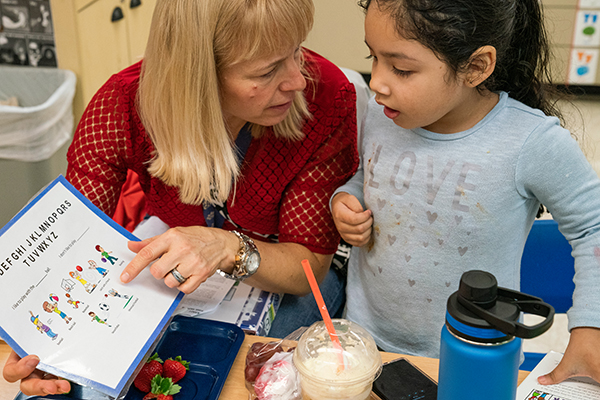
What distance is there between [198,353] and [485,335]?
1.80 ft

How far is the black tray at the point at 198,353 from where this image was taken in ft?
2.72

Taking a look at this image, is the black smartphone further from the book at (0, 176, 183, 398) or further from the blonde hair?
the blonde hair

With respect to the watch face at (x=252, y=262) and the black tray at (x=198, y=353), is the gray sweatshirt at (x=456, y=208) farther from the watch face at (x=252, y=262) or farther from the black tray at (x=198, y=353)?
the black tray at (x=198, y=353)

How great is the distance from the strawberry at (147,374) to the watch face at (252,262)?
0.29m

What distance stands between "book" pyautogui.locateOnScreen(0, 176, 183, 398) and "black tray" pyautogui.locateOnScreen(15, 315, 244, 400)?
0.27 ft

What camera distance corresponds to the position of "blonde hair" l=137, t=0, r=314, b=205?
3.36ft

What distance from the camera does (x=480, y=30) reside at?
2.95ft

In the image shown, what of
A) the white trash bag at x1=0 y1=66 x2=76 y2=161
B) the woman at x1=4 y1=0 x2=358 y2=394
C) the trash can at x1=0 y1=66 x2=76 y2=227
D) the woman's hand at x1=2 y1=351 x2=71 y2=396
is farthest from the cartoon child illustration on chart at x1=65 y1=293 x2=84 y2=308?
the white trash bag at x1=0 y1=66 x2=76 y2=161

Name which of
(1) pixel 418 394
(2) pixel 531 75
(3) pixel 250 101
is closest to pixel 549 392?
(1) pixel 418 394

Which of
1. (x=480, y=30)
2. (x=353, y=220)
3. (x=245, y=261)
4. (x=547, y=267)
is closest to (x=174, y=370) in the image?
(x=245, y=261)

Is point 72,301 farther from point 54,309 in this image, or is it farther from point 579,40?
point 579,40

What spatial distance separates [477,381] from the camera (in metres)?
0.60

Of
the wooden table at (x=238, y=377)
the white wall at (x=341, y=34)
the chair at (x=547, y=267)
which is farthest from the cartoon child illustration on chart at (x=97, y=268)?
the white wall at (x=341, y=34)

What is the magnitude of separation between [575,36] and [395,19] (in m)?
2.89
